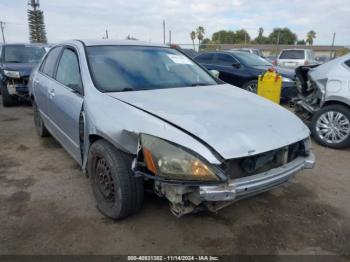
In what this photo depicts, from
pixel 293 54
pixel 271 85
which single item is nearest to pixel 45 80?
pixel 271 85

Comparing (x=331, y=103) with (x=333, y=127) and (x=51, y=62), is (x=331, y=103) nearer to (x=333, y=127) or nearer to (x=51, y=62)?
(x=333, y=127)

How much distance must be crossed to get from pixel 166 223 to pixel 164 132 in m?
0.98

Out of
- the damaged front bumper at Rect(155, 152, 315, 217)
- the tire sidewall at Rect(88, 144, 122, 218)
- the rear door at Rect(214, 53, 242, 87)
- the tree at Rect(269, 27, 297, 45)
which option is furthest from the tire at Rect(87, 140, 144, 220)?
the tree at Rect(269, 27, 297, 45)

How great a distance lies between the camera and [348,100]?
487cm

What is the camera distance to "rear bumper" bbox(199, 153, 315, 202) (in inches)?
85.7

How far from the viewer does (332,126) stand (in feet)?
16.6

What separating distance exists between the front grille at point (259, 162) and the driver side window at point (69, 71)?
164cm

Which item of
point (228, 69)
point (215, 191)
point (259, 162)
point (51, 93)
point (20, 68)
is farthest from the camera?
point (228, 69)

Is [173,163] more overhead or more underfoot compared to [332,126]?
more overhead

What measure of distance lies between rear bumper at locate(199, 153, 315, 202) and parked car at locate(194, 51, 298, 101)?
224 inches

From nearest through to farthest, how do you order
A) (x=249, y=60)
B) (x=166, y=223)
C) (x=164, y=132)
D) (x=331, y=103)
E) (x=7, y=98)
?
(x=164, y=132)
(x=166, y=223)
(x=331, y=103)
(x=7, y=98)
(x=249, y=60)

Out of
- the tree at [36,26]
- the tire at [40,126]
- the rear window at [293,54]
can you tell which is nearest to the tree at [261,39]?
the tree at [36,26]

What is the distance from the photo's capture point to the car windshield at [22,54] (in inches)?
339

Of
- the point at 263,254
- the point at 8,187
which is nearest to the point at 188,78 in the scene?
the point at 263,254
